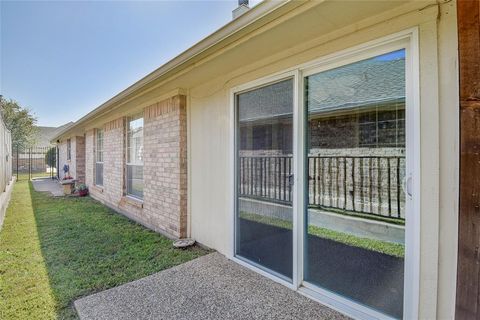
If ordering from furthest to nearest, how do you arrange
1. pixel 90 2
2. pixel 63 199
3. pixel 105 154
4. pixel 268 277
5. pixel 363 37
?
pixel 63 199 → pixel 105 154 → pixel 90 2 → pixel 268 277 → pixel 363 37

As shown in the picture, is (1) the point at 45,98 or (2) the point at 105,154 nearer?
(2) the point at 105,154

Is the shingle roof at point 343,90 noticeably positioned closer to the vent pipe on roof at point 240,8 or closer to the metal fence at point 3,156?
the vent pipe on roof at point 240,8

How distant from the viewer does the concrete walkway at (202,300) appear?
2.28m

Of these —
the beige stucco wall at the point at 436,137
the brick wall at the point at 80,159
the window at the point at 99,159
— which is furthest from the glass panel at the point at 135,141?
the brick wall at the point at 80,159

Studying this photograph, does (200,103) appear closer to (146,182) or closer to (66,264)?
(146,182)

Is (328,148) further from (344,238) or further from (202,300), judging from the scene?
(202,300)

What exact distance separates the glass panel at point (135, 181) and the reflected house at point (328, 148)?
1751 millimetres

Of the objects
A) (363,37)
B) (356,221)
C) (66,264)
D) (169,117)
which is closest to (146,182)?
(169,117)

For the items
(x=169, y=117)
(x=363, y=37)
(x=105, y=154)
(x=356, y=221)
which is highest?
(x=363, y=37)

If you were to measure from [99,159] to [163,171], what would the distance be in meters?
5.06

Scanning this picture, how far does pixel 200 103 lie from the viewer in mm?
4066

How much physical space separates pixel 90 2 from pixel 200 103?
350cm

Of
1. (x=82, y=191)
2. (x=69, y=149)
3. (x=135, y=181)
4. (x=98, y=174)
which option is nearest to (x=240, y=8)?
(x=135, y=181)

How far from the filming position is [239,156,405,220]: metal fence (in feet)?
7.22
